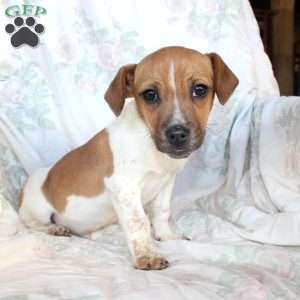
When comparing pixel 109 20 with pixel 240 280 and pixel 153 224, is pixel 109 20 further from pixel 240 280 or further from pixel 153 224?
pixel 240 280

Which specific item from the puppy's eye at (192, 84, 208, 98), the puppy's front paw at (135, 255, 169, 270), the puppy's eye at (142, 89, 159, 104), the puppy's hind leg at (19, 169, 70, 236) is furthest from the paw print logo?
the puppy's front paw at (135, 255, 169, 270)

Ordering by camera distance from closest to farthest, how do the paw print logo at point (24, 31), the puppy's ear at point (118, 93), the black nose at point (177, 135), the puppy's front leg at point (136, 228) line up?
the black nose at point (177, 135) < the puppy's front leg at point (136, 228) < the puppy's ear at point (118, 93) < the paw print logo at point (24, 31)

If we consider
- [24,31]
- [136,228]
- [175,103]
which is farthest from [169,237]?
[24,31]

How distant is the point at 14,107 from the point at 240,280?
1.55 m

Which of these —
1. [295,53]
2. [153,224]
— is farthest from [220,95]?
[295,53]

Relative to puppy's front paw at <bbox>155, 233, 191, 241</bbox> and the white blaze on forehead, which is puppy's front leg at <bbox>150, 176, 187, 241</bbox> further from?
the white blaze on forehead

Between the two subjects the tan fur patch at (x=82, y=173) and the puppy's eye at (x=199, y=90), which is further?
the tan fur patch at (x=82, y=173)

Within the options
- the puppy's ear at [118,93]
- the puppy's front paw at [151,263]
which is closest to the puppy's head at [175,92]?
the puppy's ear at [118,93]

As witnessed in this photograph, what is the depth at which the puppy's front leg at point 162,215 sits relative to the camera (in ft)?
7.00

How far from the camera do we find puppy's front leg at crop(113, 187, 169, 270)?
71.2 inches

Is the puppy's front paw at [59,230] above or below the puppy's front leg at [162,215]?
below

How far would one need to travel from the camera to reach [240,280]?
5.23ft

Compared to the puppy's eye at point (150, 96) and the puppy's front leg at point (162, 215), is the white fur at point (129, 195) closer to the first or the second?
the puppy's front leg at point (162, 215)

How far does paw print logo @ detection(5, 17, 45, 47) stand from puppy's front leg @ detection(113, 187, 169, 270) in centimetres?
116
